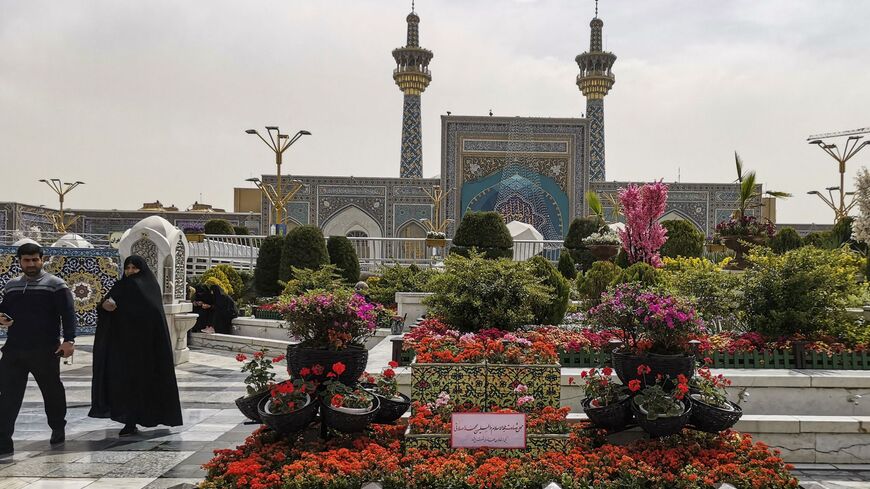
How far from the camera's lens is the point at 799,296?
6.57m

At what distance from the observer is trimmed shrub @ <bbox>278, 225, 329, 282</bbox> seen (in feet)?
48.7

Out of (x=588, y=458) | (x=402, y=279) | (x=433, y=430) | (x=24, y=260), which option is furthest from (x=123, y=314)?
(x=402, y=279)

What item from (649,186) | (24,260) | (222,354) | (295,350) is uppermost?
(649,186)

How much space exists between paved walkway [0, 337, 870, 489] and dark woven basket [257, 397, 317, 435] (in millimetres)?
576

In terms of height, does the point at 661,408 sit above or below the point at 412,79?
below

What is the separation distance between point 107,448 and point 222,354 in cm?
648

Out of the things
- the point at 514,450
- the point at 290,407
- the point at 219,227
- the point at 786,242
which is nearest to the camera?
the point at 514,450

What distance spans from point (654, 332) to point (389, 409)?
1760 mm

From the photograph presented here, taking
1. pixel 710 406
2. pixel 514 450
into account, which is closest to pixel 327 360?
pixel 514 450

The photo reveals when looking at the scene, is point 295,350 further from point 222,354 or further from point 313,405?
point 222,354

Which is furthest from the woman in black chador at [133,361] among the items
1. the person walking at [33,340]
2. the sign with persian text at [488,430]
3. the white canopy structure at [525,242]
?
the white canopy structure at [525,242]

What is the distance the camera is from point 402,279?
42.0 ft

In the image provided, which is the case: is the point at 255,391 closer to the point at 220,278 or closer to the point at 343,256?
the point at 220,278

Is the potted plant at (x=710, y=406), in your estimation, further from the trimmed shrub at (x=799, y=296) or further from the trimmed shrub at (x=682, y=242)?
the trimmed shrub at (x=682, y=242)
